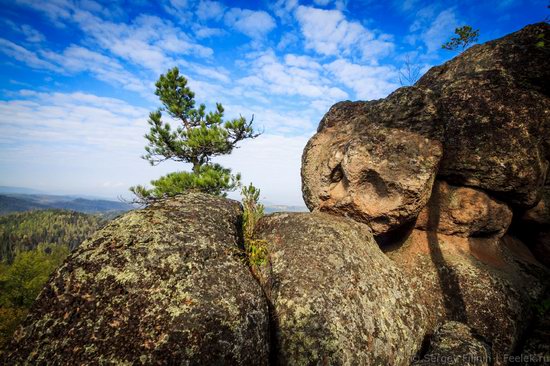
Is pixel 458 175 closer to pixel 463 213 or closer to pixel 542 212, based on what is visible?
pixel 463 213

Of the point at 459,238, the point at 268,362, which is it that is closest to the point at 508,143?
the point at 459,238

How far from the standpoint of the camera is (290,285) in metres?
6.83

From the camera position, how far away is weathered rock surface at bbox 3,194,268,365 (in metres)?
4.45

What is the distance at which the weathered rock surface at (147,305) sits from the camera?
4.45 meters

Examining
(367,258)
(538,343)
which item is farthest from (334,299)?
(538,343)

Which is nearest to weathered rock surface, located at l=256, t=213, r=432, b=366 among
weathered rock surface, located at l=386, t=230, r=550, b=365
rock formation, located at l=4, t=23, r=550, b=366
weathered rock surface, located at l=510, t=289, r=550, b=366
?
rock formation, located at l=4, t=23, r=550, b=366

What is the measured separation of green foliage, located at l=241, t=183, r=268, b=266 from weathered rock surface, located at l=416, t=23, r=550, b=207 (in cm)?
754

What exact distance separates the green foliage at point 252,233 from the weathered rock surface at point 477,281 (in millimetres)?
5238

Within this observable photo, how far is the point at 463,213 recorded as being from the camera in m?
10.8

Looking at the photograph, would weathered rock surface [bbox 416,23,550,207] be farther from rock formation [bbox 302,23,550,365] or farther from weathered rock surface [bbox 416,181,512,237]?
weathered rock surface [bbox 416,181,512,237]

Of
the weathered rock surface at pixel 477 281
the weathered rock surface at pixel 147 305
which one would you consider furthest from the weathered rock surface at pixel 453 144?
the weathered rock surface at pixel 147 305

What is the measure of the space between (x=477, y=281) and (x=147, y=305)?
9755mm

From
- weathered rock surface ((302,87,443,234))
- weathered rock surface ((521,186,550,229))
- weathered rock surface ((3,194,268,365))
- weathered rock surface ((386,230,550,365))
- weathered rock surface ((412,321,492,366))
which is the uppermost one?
weathered rock surface ((302,87,443,234))

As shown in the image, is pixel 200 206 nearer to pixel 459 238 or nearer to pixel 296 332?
pixel 296 332
